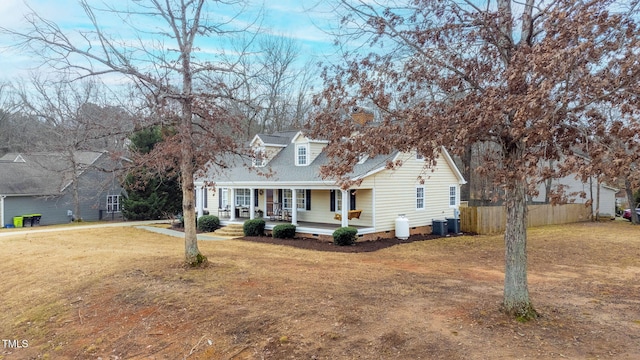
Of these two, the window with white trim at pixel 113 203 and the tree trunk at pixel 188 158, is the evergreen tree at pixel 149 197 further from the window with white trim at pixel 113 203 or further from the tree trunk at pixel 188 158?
the tree trunk at pixel 188 158

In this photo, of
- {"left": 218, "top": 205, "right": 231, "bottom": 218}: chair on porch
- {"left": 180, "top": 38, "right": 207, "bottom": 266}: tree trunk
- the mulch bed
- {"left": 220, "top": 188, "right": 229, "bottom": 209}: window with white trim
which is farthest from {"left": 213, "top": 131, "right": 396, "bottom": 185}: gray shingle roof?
{"left": 180, "top": 38, "right": 207, "bottom": 266}: tree trunk

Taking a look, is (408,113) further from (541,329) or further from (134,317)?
(134,317)

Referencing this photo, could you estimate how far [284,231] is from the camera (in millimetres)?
17875

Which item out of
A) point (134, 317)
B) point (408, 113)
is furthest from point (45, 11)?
point (408, 113)

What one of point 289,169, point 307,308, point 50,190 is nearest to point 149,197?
point 50,190

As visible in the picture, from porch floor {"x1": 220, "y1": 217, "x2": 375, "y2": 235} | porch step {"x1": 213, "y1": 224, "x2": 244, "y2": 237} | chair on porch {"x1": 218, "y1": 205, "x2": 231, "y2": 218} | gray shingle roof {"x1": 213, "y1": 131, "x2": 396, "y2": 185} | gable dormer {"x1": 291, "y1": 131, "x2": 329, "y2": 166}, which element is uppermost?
gable dormer {"x1": 291, "y1": 131, "x2": 329, "y2": 166}

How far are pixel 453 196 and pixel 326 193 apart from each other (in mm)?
7333

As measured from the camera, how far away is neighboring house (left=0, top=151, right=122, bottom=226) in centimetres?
2593

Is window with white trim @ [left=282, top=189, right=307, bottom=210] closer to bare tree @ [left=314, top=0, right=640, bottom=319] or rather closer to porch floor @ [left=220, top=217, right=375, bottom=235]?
porch floor @ [left=220, top=217, right=375, bottom=235]

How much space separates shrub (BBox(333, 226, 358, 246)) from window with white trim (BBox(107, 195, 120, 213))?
71.9 feet

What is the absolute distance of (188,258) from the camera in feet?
33.5

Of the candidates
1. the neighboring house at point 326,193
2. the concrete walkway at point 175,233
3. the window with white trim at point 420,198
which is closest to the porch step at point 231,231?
the concrete walkway at point 175,233

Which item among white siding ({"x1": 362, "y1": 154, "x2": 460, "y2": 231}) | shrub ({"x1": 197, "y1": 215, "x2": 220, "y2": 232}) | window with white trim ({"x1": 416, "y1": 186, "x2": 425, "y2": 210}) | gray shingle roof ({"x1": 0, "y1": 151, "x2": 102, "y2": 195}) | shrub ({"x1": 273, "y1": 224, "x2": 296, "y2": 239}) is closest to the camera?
white siding ({"x1": 362, "y1": 154, "x2": 460, "y2": 231})

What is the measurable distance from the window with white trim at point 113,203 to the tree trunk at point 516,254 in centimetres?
3057
